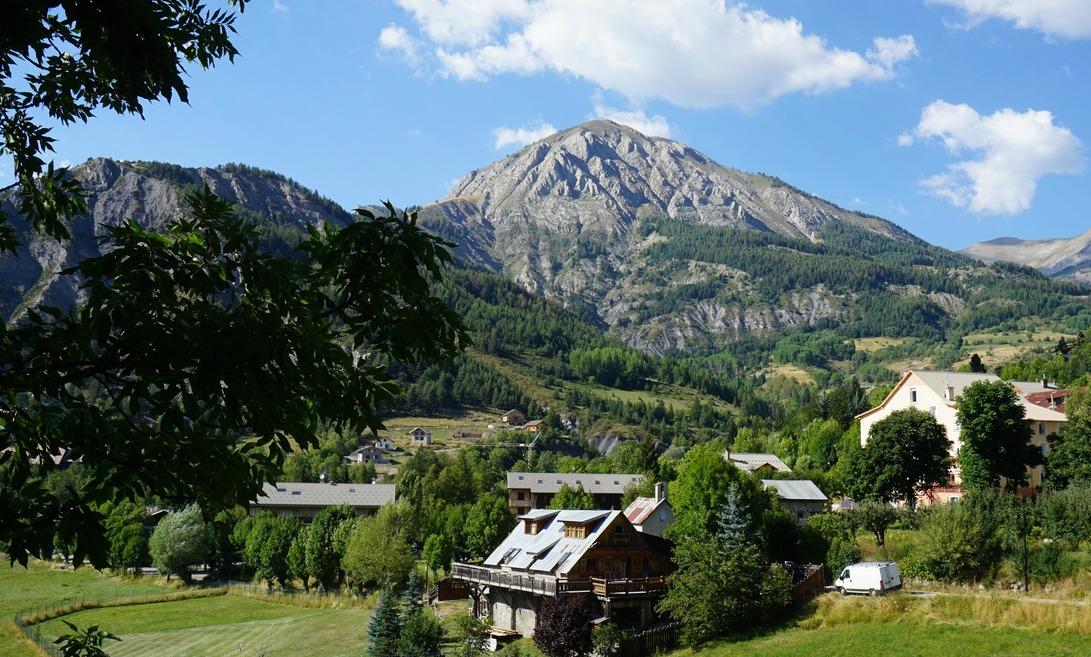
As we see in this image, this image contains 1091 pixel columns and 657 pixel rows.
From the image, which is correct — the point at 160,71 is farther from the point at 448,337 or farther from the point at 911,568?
the point at 911,568

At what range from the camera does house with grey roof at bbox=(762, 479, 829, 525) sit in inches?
3361

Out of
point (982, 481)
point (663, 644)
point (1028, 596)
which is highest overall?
point (982, 481)

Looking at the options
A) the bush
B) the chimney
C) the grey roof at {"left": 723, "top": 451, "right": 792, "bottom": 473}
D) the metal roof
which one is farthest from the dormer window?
the grey roof at {"left": 723, "top": 451, "right": 792, "bottom": 473}

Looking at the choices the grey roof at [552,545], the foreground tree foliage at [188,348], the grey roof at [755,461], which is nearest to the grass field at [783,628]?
the grey roof at [552,545]

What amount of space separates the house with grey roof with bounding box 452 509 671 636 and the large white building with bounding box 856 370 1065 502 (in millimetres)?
27962

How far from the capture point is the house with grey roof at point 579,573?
59250 mm

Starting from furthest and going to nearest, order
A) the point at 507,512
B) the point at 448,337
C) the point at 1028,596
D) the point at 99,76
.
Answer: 1. the point at 507,512
2. the point at 1028,596
3. the point at 99,76
4. the point at 448,337

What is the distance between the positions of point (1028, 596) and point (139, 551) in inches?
3422

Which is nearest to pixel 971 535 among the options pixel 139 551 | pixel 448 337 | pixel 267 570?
pixel 448 337

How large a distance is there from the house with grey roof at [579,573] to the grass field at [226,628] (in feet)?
31.6

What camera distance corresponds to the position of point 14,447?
623 cm

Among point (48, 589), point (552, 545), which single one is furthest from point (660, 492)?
point (48, 589)

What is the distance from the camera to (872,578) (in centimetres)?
5119

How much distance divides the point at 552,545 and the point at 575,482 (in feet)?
159
